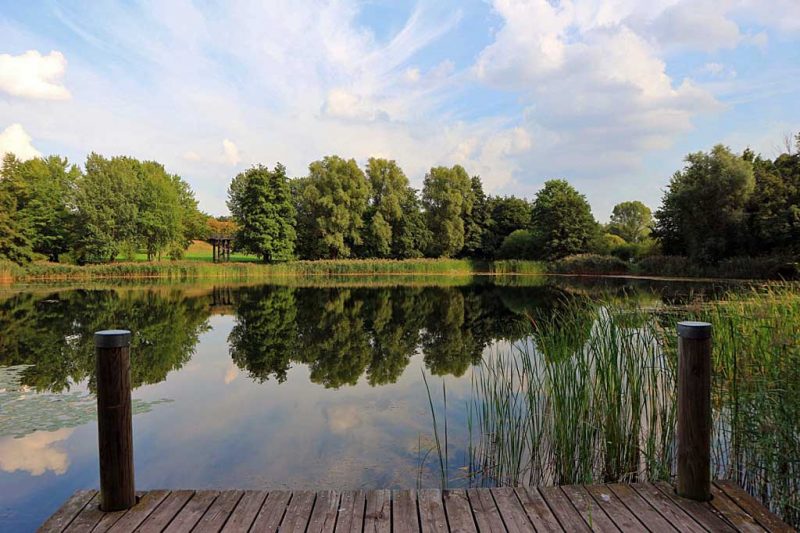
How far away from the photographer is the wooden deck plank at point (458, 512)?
2.41 meters

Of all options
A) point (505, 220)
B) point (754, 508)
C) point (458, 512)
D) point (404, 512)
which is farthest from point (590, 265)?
point (404, 512)

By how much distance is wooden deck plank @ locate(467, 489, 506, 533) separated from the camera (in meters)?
2.41

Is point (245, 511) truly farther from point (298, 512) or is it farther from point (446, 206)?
point (446, 206)

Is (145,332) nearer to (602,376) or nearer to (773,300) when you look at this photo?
(602,376)

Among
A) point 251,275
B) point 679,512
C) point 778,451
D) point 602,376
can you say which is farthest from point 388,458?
point 251,275

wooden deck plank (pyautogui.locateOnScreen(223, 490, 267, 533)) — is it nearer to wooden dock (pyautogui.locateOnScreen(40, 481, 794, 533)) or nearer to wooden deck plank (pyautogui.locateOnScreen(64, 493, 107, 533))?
wooden dock (pyautogui.locateOnScreen(40, 481, 794, 533))

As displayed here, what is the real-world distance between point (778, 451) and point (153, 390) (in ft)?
23.3

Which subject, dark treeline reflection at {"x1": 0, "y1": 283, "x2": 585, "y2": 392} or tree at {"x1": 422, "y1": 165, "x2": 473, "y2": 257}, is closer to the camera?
dark treeline reflection at {"x1": 0, "y1": 283, "x2": 585, "y2": 392}

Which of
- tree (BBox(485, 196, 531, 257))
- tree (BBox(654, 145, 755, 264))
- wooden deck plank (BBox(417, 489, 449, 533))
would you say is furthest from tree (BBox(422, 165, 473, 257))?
wooden deck plank (BBox(417, 489, 449, 533))

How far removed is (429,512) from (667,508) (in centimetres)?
122

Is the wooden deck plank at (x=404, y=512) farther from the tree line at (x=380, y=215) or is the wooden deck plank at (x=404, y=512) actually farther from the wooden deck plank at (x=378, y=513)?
the tree line at (x=380, y=215)

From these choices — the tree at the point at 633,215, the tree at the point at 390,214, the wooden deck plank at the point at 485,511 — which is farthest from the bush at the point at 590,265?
the wooden deck plank at the point at 485,511

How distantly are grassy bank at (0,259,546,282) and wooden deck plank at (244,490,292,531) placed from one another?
29.9 meters

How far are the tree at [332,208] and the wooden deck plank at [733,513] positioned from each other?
35.7m
